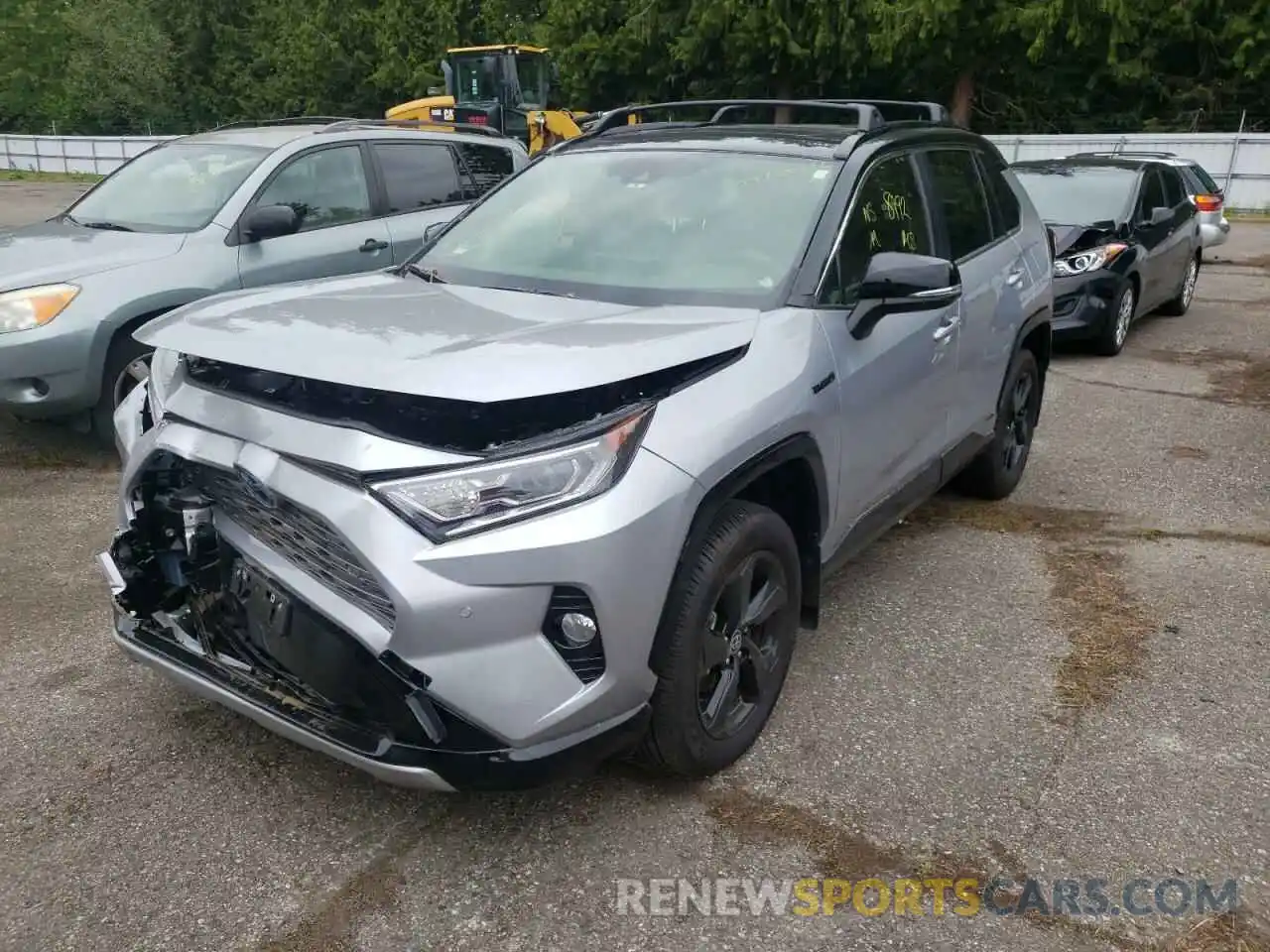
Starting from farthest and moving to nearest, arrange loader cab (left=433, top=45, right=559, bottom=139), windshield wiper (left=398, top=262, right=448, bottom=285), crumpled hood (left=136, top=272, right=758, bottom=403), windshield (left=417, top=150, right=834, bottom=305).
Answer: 1. loader cab (left=433, top=45, right=559, bottom=139)
2. windshield wiper (left=398, top=262, right=448, bottom=285)
3. windshield (left=417, top=150, right=834, bottom=305)
4. crumpled hood (left=136, top=272, right=758, bottom=403)

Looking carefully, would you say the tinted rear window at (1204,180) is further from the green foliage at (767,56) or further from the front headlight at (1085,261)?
the green foliage at (767,56)

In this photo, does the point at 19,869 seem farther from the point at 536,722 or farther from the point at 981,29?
the point at 981,29

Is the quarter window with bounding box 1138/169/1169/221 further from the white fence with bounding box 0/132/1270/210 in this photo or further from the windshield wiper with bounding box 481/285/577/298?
the white fence with bounding box 0/132/1270/210

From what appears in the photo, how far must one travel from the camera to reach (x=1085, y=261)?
8.72 meters

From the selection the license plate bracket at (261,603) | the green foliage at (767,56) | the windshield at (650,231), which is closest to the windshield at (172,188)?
the windshield at (650,231)

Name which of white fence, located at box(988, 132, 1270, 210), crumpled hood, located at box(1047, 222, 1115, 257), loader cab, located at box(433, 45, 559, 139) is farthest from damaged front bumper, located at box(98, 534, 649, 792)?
white fence, located at box(988, 132, 1270, 210)

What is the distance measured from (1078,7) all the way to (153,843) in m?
32.7

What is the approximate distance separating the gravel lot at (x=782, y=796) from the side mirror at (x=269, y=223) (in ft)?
6.52

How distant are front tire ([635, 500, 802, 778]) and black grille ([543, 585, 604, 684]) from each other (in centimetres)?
20

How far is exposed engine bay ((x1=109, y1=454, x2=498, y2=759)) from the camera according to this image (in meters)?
2.39

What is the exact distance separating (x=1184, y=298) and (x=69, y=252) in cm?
1061

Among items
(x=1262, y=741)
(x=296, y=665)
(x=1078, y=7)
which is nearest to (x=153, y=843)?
(x=296, y=665)

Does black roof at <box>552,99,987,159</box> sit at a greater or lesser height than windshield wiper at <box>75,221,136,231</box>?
greater

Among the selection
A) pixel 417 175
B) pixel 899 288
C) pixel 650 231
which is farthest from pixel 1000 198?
pixel 417 175
